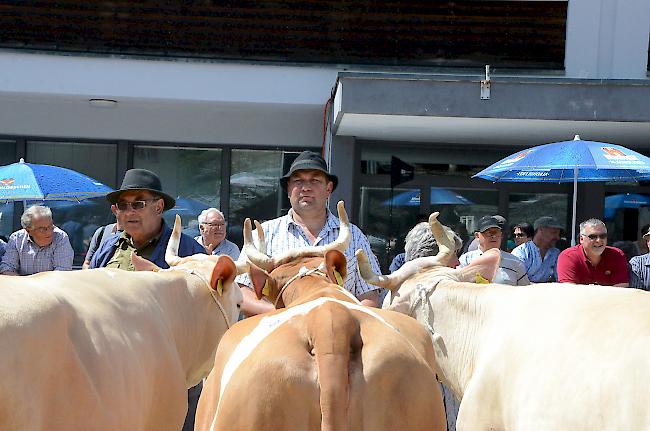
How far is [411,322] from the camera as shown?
3.30 m

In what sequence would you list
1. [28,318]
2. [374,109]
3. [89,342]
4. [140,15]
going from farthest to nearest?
[140,15] → [374,109] → [89,342] → [28,318]

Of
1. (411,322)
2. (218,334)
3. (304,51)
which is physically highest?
(304,51)

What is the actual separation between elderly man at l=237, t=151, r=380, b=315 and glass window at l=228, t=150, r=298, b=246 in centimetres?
700

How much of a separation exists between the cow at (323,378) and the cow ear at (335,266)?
0.67 meters

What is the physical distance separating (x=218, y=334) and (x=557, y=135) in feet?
23.8

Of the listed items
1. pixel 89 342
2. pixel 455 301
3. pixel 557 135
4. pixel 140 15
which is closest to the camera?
pixel 89 342

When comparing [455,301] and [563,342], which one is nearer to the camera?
[563,342]

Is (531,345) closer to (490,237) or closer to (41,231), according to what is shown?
(490,237)

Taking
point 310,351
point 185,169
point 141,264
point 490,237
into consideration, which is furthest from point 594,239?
point 185,169

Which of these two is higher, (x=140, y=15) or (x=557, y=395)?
(x=140, y=15)

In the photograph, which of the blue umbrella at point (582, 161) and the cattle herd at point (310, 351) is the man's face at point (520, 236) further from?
the cattle herd at point (310, 351)

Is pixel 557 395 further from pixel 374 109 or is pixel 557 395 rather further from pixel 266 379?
pixel 374 109

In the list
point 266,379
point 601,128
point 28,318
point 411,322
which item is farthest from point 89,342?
point 601,128

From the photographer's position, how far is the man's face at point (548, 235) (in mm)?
9281
